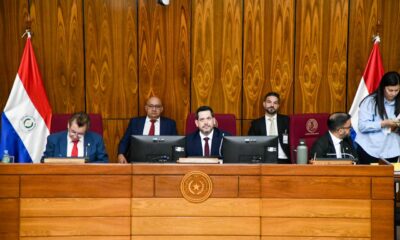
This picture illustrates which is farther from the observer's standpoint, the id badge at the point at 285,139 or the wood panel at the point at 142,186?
the id badge at the point at 285,139

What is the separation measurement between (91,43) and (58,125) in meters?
1.22

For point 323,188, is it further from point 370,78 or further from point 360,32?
point 360,32

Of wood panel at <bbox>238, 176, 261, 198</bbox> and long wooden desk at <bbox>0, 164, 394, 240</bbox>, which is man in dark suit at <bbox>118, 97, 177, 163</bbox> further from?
wood panel at <bbox>238, 176, 261, 198</bbox>

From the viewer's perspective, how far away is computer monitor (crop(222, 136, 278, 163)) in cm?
502

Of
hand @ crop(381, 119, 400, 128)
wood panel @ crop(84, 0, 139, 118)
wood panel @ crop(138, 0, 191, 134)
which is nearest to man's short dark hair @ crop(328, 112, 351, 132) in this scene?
hand @ crop(381, 119, 400, 128)

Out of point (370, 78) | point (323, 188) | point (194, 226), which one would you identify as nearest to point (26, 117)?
point (194, 226)

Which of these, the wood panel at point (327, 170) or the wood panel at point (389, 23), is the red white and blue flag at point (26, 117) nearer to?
the wood panel at point (327, 170)

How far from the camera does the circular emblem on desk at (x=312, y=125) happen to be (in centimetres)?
639

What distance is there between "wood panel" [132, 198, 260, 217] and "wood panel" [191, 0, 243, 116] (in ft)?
8.90

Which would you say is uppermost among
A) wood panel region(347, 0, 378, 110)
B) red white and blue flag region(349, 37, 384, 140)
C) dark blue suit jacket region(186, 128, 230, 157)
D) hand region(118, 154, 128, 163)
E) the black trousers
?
wood panel region(347, 0, 378, 110)

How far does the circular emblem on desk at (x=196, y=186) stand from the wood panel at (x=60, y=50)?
288 cm

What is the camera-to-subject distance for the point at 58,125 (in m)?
6.48

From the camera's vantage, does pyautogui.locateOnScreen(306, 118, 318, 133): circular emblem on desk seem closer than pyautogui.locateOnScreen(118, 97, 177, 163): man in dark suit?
Yes

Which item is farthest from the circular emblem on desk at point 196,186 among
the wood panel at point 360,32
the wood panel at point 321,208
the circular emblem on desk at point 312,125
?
the wood panel at point 360,32
